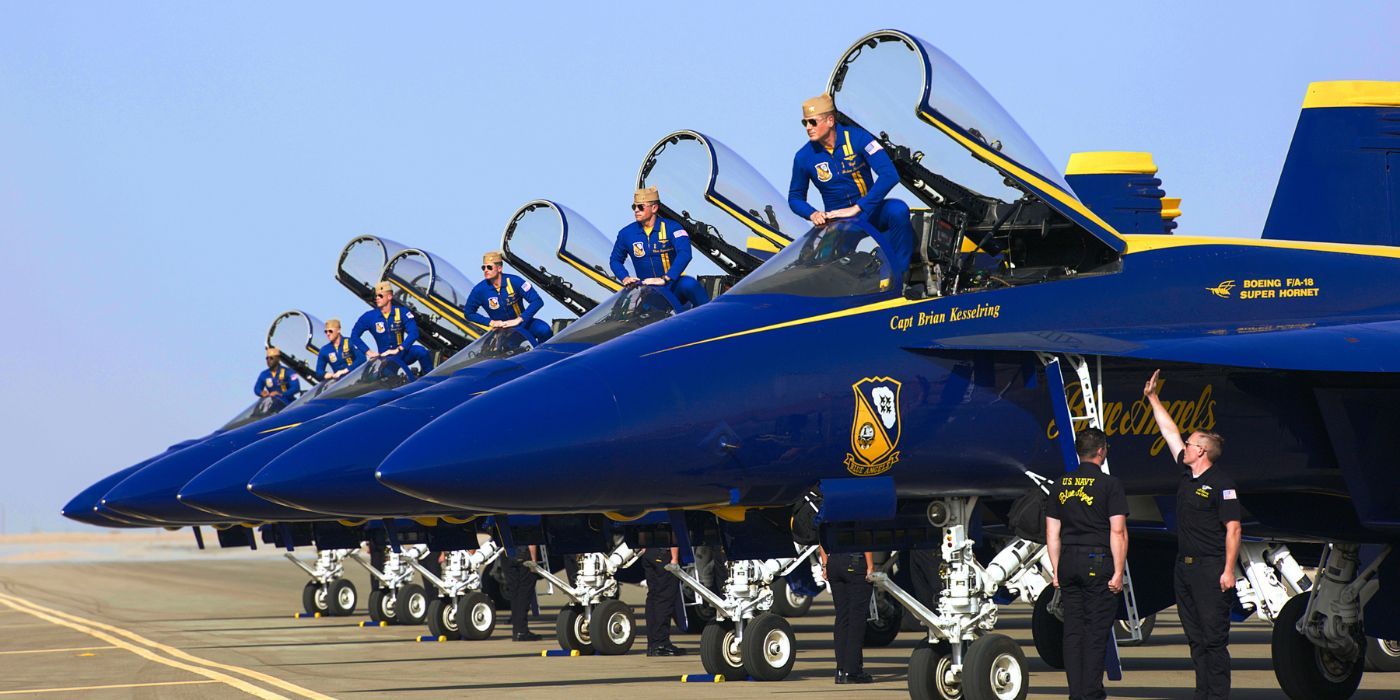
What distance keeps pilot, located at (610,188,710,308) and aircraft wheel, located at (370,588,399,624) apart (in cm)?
808

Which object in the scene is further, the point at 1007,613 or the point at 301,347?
the point at 301,347

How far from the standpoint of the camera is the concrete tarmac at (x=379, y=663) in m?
11.9

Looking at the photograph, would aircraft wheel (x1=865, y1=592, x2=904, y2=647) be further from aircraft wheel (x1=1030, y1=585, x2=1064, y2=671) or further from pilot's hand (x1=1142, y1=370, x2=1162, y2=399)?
pilot's hand (x1=1142, y1=370, x2=1162, y2=399)

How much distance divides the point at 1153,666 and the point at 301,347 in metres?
13.0

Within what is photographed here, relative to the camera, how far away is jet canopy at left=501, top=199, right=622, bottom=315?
55.1 ft

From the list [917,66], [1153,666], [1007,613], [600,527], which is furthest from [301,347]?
[917,66]

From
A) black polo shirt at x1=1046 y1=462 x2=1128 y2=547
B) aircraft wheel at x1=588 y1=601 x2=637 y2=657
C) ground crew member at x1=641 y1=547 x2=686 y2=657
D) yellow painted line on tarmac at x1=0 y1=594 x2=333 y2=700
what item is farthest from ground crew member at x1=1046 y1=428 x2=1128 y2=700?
aircraft wheel at x1=588 y1=601 x2=637 y2=657

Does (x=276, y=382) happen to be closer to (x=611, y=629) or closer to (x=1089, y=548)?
(x=611, y=629)

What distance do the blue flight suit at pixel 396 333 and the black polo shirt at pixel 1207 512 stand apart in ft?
34.7

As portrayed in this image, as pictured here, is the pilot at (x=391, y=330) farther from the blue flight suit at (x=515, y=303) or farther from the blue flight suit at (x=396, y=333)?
the blue flight suit at (x=515, y=303)

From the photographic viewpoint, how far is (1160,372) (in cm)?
982

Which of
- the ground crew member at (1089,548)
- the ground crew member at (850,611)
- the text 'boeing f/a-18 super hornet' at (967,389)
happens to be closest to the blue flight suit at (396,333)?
the ground crew member at (850,611)

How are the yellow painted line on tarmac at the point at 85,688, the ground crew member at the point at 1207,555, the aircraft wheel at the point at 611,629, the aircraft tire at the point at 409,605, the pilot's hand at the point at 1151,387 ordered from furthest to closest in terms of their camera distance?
the aircraft tire at the point at 409,605 < the aircraft wheel at the point at 611,629 < the yellow painted line on tarmac at the point at 85,688 < the pilot's hand at the point at 1151,387 < the ground crew member at the point at 1207,555

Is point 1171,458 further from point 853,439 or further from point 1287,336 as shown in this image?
point 853,439
